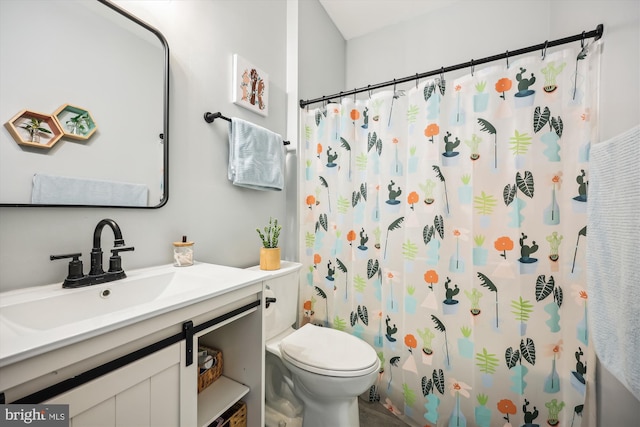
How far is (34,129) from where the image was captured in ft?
2.50

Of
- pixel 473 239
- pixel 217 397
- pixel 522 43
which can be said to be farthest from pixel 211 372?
pixel 522 43

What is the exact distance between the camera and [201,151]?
1.24 m

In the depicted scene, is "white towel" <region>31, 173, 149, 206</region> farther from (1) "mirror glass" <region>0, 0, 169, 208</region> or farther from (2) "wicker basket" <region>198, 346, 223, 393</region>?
(2) "wicker basket" <region>198, 346, 223, 393</region>

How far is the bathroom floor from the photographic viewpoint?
1419 millimetres

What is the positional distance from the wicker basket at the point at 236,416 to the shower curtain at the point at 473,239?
2.39ft

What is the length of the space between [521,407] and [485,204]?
967mm

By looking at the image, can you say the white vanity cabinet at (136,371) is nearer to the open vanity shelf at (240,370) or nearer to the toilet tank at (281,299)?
the open vanity shelf at (240,370)

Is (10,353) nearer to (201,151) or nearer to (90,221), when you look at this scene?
(90,221)

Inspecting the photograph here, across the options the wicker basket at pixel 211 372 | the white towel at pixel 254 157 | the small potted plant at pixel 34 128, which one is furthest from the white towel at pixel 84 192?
the wicker basket at pixel 211 372

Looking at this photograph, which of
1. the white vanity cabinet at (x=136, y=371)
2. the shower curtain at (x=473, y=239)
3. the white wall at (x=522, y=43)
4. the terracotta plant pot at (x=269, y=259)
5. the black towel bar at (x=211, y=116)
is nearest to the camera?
the white vanity cabinet at (x=136, y=371)

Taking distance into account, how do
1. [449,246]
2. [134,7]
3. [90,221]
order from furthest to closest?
1. [449,246]
2. [134,7]
3. [90,221]

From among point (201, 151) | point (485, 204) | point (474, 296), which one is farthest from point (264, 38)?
point (474, 296)

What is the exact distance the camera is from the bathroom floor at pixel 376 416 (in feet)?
4.66

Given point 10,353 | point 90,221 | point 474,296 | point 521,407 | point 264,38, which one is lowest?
point 521,407
